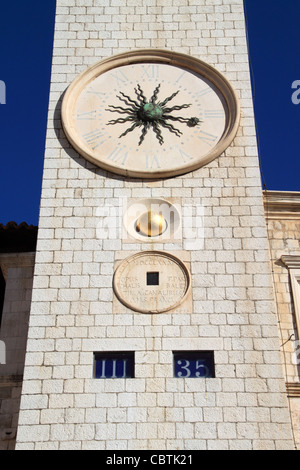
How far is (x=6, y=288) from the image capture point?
33.9 feet

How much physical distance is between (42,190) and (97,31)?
10.3ft

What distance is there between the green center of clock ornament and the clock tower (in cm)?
2

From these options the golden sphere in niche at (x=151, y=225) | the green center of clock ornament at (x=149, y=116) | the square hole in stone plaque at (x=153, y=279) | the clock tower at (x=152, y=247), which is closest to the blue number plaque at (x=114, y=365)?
the clock tower at (x=152, y=247)

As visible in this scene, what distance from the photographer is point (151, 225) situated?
31.6 feet

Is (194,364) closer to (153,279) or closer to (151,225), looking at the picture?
(153,279)

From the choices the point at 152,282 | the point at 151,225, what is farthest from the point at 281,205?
the point at 152,282

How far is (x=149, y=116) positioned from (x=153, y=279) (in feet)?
8.94

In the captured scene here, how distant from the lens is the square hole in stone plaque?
30.0 feet

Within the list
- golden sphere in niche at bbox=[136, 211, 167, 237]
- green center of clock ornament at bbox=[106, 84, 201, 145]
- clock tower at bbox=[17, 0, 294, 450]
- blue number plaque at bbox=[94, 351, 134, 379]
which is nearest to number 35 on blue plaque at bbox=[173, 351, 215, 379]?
clock tower at bbox=[17, 0, 294, 450]

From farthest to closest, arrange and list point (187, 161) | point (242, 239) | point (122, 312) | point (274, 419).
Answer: point (187, 161) < point (242, 239) < point (122, 312) < point (274, 419)

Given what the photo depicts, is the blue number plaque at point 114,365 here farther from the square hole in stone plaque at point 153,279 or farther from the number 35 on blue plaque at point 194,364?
the square hole in stone plaque at point 153,279
